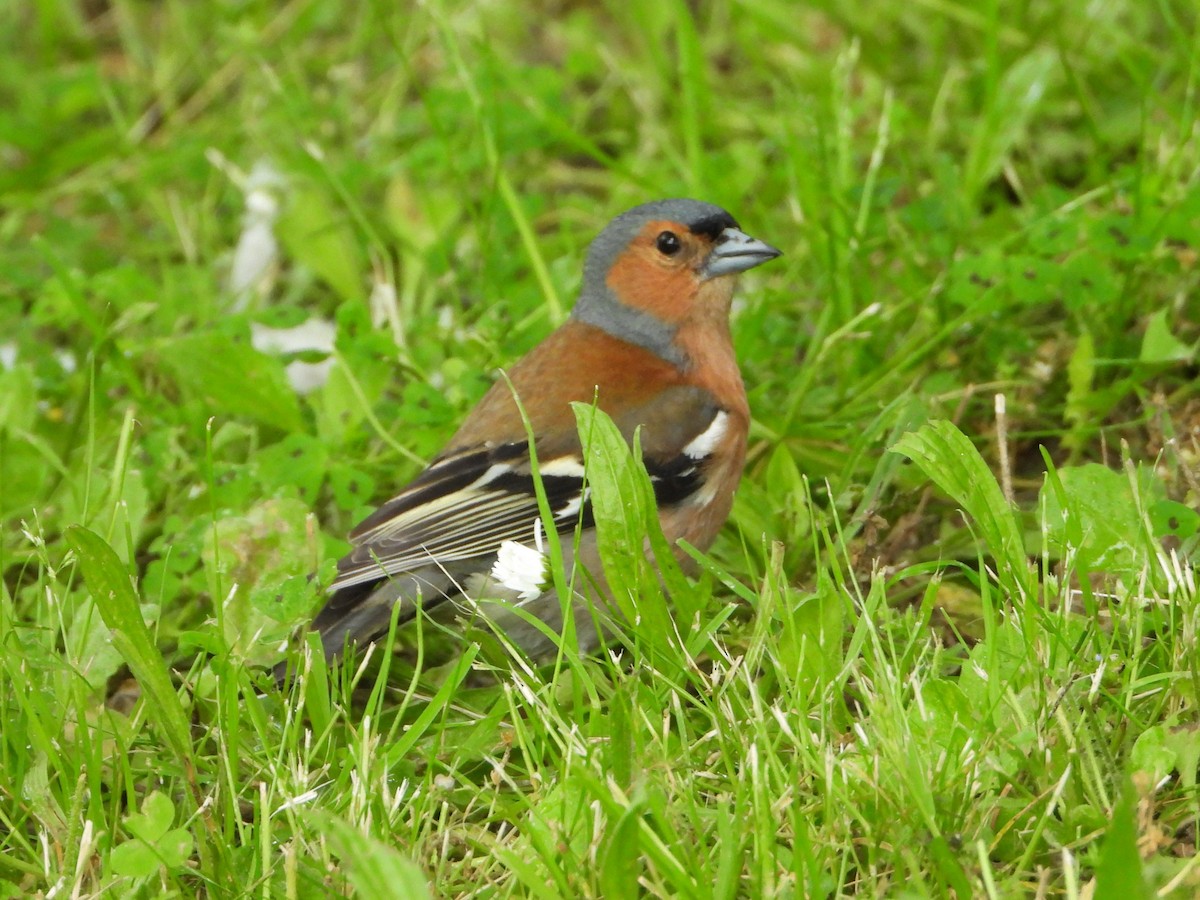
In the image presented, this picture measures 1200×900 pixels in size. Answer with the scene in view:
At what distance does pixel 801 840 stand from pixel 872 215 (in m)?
2.44

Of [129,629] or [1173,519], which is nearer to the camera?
[129,629]

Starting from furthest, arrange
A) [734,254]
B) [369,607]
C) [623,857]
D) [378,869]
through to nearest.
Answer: [734,254] < [369,607] < [623,857] < [378,869]

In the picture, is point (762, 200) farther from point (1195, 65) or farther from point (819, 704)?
point (819, 704)

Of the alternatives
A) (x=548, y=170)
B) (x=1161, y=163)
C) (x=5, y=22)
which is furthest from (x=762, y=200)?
(x=5, y=22)

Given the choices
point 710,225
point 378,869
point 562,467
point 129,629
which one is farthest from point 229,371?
point 378,869

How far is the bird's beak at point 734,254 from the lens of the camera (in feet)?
12.0

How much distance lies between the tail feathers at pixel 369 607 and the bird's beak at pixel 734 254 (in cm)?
106

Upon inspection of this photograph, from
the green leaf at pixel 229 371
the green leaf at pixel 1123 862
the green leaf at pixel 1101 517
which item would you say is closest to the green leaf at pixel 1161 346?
the green leaf at pixel 1101 517

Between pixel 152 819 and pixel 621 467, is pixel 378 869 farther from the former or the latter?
pixel 621 467

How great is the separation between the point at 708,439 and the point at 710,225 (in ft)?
2.16

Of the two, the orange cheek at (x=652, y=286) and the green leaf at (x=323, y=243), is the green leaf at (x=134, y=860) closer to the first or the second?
the orange cheek at (x=652, y=286)

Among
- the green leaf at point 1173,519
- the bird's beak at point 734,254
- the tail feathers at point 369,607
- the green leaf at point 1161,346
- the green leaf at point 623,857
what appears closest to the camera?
the green leaf at point 623,857

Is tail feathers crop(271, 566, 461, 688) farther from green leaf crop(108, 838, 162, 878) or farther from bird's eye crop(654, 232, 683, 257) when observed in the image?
bird's eye crop(654, 232, 683, 257)

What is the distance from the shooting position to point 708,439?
3316 mm
